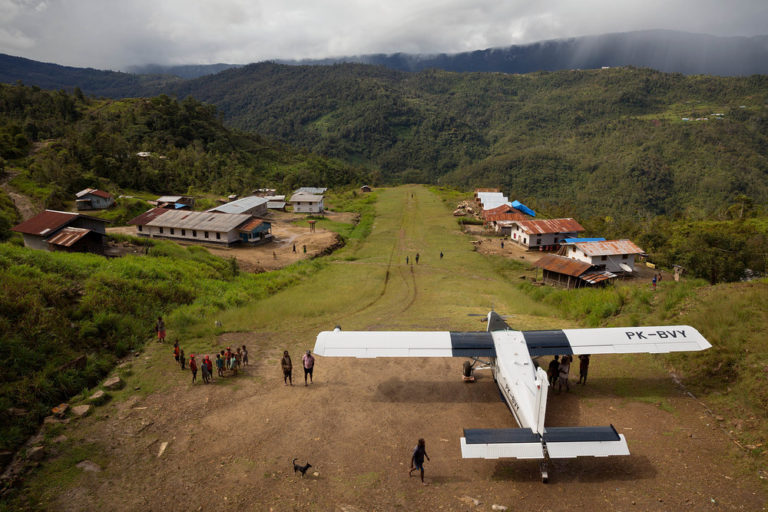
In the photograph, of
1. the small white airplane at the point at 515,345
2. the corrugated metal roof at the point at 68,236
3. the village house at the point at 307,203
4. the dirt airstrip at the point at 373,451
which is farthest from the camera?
the village house at the point at 307,203

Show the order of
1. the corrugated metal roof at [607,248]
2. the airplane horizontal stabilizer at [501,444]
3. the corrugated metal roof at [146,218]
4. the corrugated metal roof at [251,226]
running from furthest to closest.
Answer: the corrugated metal roof at [146,218] < the corrugated metal roof at [251,226] < the corrugated metal roof at [607,248] < the airplane horizontal stabilizer at [501,444]

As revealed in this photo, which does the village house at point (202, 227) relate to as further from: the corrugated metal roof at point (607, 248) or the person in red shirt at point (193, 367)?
the corrugated metal roof at point (607, 248)

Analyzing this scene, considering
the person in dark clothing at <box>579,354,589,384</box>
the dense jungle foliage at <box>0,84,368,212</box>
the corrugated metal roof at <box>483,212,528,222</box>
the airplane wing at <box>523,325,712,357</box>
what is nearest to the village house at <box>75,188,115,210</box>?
the dense jungle foliage at <box>0,84,368,212</box>

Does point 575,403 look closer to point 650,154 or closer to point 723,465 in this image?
point 723,465

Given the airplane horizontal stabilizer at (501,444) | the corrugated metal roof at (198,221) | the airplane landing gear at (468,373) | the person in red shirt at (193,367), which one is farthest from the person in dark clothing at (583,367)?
the corrugated metal roof at (198,221)

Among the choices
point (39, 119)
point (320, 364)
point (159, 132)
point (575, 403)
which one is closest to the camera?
point (575, 403)

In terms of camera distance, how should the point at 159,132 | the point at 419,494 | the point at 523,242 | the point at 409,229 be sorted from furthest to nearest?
the point at 159,132 → the point at 409,229 → the point at 523,242 → the point at 419,494

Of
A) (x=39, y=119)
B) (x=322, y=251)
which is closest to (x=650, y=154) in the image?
(x=322, y=251)
